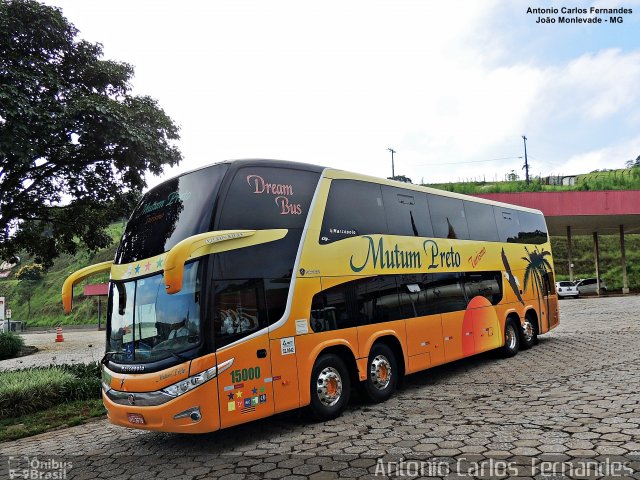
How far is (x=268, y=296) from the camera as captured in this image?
20.8 ft

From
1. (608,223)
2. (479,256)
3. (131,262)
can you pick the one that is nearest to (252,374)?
(131,262)

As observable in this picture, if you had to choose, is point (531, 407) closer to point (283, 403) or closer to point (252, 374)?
point (283, 403)

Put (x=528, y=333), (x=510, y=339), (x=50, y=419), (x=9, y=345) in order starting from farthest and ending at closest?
(x=9, y=345)
(x=528, y=333)
(x=510, y=339)
(x=50, y=419)

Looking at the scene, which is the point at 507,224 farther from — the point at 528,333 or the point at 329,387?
the point at 329,387

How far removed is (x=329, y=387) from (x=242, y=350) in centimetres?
163

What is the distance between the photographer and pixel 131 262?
6547 millimetres

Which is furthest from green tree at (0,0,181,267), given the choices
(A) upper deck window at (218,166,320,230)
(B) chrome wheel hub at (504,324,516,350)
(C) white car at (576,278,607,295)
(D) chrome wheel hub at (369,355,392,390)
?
(C) white car at (576,278,607,295)

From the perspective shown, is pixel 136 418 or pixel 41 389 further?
pixel 41 389

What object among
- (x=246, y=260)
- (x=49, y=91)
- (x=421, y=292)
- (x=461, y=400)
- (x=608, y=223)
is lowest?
(x=461, y=400)

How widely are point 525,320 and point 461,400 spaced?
19.1ft

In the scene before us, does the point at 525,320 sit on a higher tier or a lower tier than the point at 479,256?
lower

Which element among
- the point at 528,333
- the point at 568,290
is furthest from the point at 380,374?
the point at 568,290

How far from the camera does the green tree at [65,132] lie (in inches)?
455

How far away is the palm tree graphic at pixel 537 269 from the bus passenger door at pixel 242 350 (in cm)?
866
